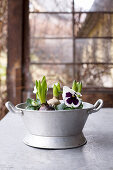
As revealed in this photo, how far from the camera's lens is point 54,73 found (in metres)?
2.89

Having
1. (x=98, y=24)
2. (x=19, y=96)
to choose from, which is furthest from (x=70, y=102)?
(x=98, y=24)

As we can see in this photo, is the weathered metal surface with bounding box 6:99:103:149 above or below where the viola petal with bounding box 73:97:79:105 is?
below

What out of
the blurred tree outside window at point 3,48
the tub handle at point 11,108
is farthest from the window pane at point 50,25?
the tub handle at point 11,108

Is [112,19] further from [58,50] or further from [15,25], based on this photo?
[15,25]

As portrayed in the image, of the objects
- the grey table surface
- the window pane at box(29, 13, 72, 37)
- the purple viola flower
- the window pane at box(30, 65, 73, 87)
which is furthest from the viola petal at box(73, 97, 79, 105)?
the window pane at box(29, 13, 72, 37)

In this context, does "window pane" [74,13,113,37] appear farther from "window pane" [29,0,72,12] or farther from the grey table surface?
the grey table surface

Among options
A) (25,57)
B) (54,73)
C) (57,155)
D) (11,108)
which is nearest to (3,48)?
(25,57)

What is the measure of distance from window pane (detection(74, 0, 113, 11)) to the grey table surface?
6.90ft

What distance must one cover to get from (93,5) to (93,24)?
213mm

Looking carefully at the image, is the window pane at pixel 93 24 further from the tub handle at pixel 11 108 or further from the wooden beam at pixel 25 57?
the tub handle at pixel 11 108

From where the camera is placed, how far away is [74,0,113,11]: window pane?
285cm

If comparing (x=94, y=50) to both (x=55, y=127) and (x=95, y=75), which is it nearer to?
(x=95, y=75)

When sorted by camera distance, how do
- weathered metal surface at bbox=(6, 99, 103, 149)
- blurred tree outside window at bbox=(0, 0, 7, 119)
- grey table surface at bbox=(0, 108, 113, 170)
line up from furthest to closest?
blurred tree outside window at bbox=(0, 0, 7, 119)
weathered metal surface at bbox=(6, 99, 103, 149)
grey table surface at bbox=(0, 108, 113, 170)

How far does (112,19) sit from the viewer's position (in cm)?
288
